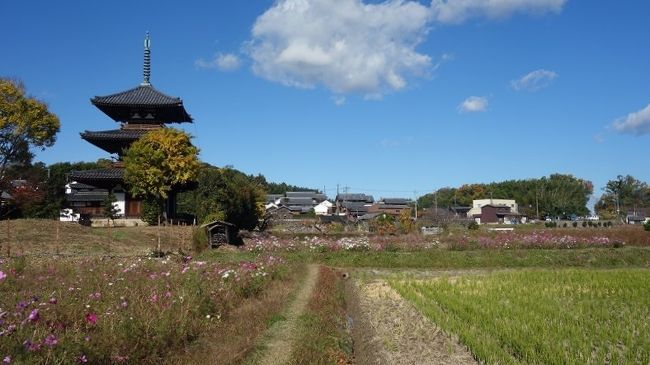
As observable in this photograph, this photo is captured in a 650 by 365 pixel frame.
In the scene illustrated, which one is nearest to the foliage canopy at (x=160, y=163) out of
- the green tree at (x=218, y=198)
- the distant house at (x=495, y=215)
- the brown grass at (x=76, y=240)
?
the green tree at (x=218, y=198)

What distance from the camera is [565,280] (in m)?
13.7

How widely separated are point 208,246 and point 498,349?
18.7 m

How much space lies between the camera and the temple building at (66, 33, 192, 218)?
31.0m

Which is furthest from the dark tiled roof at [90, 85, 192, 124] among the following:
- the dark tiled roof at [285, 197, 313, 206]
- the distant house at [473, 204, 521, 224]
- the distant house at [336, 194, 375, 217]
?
the dark tiled roof at [285, 197, 313, 206]

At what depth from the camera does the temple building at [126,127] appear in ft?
102

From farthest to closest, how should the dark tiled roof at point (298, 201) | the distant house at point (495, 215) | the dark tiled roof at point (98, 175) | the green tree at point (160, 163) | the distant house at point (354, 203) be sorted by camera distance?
the dark tiled roof at point (298, 201)
the distant house at point (354, 203)
the distant house at point (495, 215)
the dark tiled roof at point (98, 175)
the green tree at point (160, 163)

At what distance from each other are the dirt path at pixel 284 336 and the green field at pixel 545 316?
2.25m

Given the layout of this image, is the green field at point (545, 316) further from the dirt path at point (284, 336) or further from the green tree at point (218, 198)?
the green tree at point (218, 198)

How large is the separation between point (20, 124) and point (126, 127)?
5.83 metres

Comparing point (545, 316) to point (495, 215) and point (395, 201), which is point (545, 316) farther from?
point (395, 201)

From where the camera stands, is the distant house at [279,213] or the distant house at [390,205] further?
the distant house at [390,205]

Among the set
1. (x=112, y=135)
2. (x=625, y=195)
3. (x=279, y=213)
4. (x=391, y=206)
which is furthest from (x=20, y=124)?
(x=625, y=195)

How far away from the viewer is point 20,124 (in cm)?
3081

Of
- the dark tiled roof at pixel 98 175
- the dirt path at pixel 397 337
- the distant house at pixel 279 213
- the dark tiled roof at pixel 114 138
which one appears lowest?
the dirt path at pixel 397 337
